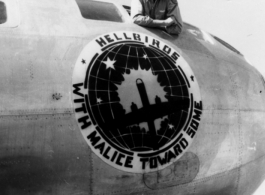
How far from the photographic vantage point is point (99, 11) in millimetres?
7461

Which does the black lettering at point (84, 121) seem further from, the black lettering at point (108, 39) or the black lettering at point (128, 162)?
the black lettering at point (108, 39)

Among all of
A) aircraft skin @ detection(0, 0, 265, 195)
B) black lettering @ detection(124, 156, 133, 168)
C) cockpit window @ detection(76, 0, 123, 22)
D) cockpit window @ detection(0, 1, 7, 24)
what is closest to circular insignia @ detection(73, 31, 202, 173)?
black lettering @ detection(124, 156, 133, 168)

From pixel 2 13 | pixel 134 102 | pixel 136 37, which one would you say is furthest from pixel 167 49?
pixel 2 13

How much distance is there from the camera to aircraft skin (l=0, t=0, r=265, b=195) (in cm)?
556

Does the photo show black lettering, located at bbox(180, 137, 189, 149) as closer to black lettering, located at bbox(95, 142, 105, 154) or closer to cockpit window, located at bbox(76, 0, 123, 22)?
black lettering, located at bbox(95, 142, 105, 154)

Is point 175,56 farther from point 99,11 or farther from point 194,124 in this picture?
point 99,11

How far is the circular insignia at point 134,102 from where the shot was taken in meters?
6.00

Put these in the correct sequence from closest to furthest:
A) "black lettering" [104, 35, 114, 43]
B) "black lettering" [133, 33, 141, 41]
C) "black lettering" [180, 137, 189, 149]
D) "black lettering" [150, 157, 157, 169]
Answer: "black lettering" [150, 157, 157, 169], "black lettering" [104, 35, 114, 43], "black lettering" [180, 137, 189, 149], "black lettering" [133, 33, 141, 41]

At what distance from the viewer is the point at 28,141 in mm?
5531

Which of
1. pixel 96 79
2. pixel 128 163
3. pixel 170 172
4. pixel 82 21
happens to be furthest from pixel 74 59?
pixel 170 172

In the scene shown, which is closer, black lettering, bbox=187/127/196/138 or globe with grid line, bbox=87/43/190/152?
globe with grid line, bbox=87/43/190/152

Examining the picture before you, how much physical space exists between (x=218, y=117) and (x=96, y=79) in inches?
112

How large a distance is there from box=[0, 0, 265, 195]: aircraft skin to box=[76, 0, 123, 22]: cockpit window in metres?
0.25

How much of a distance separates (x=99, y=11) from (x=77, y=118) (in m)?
2.79
